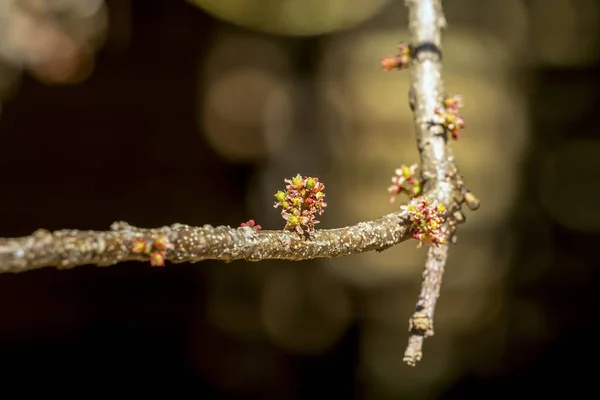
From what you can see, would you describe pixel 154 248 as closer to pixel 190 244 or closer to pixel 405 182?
pixel 190 244

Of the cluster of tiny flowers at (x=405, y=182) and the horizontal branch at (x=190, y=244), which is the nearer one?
the horizontal branch at (x=190, y=244)

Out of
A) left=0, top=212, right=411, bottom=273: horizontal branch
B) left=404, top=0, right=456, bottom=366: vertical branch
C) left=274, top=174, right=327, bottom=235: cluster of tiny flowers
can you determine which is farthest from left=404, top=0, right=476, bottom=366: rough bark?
left=274, top=174, right=327, bottom=235: cluster of tiny flowers

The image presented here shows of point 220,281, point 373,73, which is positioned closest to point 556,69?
point 373,73

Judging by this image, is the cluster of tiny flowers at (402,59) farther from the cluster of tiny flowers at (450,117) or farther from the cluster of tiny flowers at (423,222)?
the cluster of tiny flowers at (423,222)

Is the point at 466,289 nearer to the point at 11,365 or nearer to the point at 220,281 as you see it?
the point at 220,281

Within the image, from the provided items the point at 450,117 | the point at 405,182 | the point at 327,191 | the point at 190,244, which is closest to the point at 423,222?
the point at 405,182

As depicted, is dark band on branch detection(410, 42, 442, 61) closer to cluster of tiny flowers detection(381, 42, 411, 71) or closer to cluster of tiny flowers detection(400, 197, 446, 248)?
cluster of tiny flowers detection(381, 42, 411, 71)

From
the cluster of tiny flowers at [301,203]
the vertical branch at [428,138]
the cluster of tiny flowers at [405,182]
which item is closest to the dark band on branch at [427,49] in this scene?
the vertical branch at [428,138]
